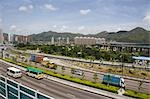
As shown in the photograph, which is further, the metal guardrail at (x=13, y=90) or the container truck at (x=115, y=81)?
the container truck at (x=115, y=81)

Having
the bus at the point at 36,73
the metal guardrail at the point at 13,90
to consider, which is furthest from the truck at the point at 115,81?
the metal guardrail at the point at 13,90

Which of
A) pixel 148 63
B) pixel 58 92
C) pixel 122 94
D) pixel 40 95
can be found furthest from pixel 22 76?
pixel 148 63

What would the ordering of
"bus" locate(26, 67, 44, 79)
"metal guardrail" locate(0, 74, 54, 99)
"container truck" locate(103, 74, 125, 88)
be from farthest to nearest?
"bus" locate(26, 67, 44, 79)
"container truck" locate(103, 74, 125, 88)
"metal guardrail" locate(0, 74, 54, 99)

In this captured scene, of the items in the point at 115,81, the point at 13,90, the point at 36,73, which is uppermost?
the point at 13,90

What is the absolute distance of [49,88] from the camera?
5.65 m

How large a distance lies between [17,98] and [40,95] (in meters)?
0.43

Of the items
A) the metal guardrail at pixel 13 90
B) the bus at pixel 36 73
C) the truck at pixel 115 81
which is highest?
the metal guardrail at pixel 13 90

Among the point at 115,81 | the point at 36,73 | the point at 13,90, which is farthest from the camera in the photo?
the point at 36,73

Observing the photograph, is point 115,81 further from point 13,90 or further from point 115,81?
point 13,90

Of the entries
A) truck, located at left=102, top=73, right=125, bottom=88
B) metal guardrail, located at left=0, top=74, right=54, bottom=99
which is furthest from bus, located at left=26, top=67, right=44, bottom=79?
metal guardrail, located at left=0, top=74, right=54, bottom=99

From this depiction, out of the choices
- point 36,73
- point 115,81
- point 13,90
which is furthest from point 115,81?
point 13,90

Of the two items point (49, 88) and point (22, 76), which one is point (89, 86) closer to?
point (49, 88)

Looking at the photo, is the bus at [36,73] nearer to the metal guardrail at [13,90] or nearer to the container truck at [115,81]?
the container truck at [115,81]

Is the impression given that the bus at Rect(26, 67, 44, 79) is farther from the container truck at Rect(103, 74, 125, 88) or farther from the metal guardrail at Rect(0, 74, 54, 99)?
the metal guardrail at Rect(0, 74, 54, 99)
